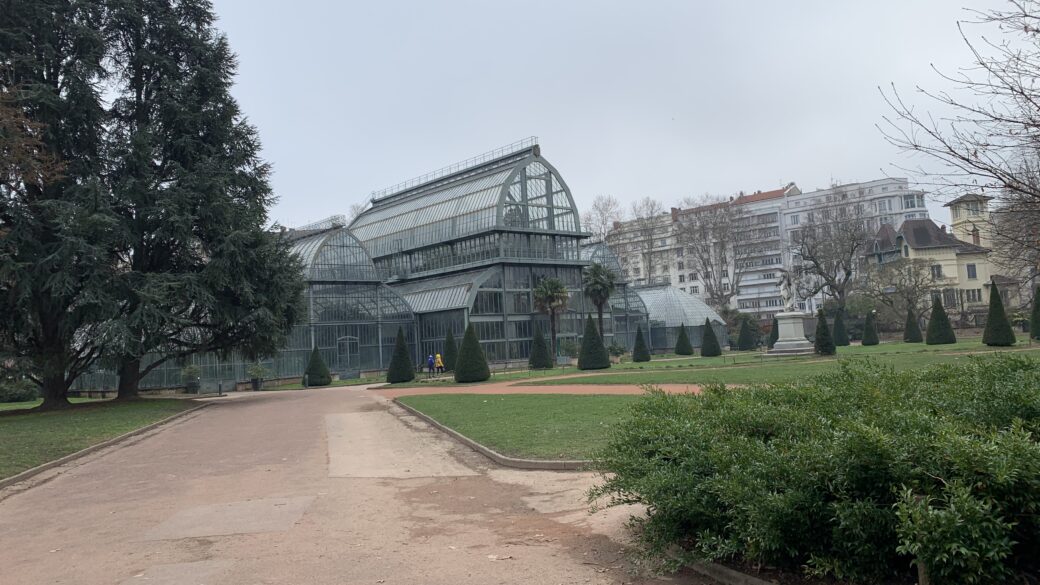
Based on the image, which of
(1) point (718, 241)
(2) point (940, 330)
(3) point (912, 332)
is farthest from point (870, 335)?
(1) point (718, 241)

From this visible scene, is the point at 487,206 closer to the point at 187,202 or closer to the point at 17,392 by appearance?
the point at 187,202

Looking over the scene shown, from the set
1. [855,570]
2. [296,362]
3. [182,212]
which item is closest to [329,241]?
[296,362]

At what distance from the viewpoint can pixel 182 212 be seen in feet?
91.5

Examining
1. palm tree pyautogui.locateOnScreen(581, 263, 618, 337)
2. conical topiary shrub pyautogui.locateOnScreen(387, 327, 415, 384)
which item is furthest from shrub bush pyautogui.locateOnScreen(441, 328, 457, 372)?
palm tree pyautogui.locateOnScreen(581, 263, 618, 337)

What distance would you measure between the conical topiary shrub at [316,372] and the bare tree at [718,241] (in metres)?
40.8

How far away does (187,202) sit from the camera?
2780 cm

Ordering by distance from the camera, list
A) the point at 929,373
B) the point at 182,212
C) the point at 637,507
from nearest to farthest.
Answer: the point at 929,373 → the point at 637,507 → the point at 182,212

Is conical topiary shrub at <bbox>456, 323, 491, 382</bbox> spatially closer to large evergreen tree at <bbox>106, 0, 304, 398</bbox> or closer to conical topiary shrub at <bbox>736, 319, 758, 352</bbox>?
large evergreen tree at <bbox>106, 0, 304, 398</bbox>

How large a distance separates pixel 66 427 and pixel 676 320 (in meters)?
51.7

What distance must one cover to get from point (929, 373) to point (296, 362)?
143ft

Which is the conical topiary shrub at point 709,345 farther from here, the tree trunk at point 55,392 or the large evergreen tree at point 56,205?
the tree trunk at point 55,392

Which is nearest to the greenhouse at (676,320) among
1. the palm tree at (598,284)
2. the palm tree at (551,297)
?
the palm tree at (598,284)

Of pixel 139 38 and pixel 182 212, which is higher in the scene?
pixel 139 38

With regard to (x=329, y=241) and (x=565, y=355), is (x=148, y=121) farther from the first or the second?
(x=565, y=355)
